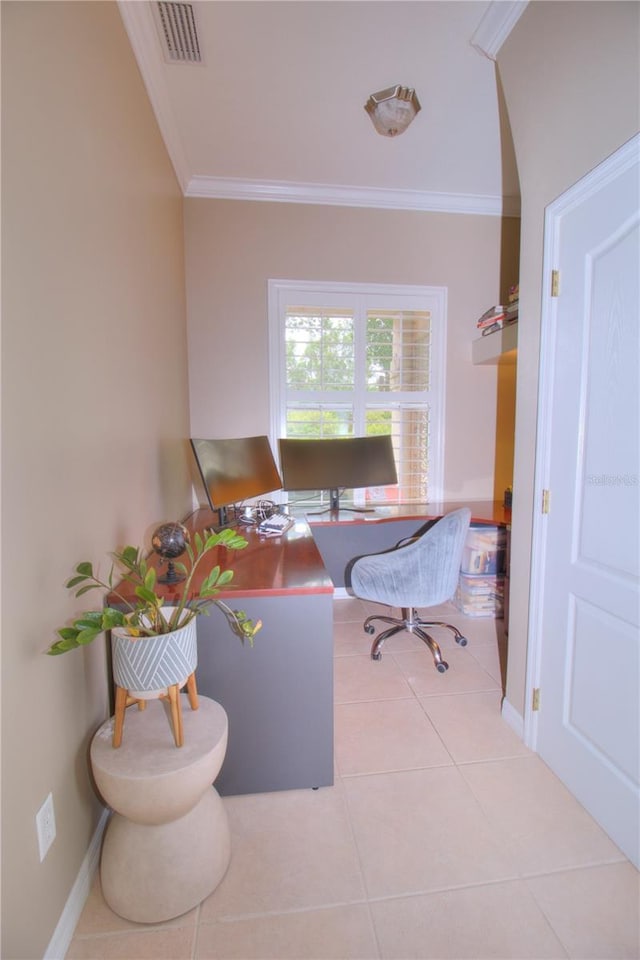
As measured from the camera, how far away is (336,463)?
3055mm

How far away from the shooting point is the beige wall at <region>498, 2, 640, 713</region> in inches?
50.9

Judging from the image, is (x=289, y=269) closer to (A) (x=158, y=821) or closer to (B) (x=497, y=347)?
(B) (x=497, y=347)

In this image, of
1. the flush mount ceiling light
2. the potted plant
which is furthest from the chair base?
the flush mount ceiling light

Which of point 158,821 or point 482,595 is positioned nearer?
point 158,821

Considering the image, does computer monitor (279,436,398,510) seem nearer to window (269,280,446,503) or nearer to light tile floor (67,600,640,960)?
window (269,280,446,503)

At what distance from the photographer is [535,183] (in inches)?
67.4

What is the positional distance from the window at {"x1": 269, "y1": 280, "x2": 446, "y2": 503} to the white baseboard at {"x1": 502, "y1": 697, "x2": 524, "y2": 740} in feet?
5.48

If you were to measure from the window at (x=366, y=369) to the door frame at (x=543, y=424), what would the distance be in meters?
1.68

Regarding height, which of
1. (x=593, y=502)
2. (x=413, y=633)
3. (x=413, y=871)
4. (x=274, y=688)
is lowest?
(x=413, y=871)

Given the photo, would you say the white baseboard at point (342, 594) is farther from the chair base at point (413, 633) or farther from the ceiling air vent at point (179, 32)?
the ceiling air vent at point (179, 32)

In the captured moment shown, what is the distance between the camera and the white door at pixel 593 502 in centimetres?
133

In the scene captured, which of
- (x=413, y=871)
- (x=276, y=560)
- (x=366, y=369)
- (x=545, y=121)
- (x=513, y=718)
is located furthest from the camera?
(x=366, y=369)

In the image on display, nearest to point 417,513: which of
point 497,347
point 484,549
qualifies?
point 484,549

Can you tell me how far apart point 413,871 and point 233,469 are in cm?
178
